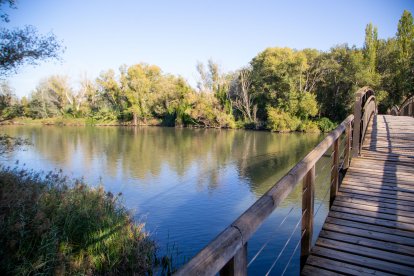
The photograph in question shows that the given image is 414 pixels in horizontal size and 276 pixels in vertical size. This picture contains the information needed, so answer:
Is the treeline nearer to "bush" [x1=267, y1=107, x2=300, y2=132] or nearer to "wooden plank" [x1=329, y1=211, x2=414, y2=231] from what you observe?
A: "bush" [x1=267, y1=107, x2=300, y2=132]

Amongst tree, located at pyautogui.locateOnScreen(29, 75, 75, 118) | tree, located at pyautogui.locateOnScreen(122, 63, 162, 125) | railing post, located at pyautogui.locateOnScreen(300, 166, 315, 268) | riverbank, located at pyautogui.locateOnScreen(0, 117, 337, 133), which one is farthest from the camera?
tree, located at pyautogui.locateOnScreen(29, 75, 75, 118)

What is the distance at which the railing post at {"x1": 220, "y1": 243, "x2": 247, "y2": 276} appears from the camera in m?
1.35

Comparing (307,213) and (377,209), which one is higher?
(307,213)

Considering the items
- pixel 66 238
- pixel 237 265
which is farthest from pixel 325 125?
pixel 237 265

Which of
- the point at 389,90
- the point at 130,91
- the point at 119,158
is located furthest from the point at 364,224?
the point at 130,91

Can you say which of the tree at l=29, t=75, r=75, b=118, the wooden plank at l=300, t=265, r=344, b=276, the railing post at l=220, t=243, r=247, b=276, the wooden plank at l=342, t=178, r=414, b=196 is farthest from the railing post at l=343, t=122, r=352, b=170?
the tree at l=29, t=75, r=75, b=118

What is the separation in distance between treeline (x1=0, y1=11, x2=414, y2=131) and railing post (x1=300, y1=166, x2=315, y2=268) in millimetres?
29098

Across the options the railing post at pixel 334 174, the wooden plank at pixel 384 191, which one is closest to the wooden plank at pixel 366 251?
the railing post at pixel 334 174

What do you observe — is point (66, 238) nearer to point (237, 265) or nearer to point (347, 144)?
point (237, 265)

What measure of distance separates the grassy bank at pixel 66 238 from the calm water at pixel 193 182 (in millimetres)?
1483

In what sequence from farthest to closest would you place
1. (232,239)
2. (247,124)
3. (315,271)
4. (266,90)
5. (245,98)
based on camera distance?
1. (247,124)
2. (245,98)
3. (266,90)
4. (315,271)
5. (232,239)

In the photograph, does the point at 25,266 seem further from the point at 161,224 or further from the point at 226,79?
the point at 226,79

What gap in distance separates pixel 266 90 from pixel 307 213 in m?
37.2

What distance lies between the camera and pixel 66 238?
202 inches
